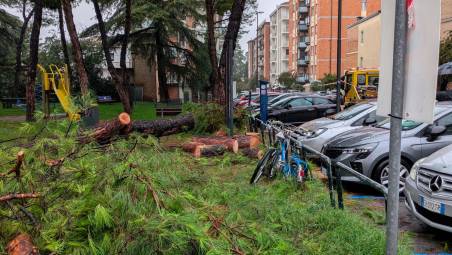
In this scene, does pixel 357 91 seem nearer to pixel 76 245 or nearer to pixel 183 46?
pixel 183 46

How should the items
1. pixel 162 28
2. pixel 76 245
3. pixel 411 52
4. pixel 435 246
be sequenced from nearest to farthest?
pixel 411 52 → pixel 76 245 → pixel 435 246 → pixel 162 28

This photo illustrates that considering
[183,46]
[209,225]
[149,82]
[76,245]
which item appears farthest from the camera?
[149,82]

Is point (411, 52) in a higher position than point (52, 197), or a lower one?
higher

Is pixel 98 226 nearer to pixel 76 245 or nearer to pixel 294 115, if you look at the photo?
pixel 76 245

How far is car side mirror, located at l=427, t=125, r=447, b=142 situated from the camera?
805cm

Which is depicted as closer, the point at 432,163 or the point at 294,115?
the point at 432,163

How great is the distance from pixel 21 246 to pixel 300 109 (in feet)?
57.0

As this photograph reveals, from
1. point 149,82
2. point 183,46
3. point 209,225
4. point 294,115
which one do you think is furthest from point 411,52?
point 149,82

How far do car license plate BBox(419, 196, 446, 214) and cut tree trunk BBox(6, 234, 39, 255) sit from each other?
410 cm

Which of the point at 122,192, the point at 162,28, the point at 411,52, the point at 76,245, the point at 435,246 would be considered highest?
the point at 162,28

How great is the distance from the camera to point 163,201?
12.9ft

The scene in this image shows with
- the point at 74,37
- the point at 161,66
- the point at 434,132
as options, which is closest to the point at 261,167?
the point at 434,132

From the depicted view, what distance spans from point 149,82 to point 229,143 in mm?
42296

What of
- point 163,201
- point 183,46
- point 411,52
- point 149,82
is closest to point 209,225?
point 163,201
